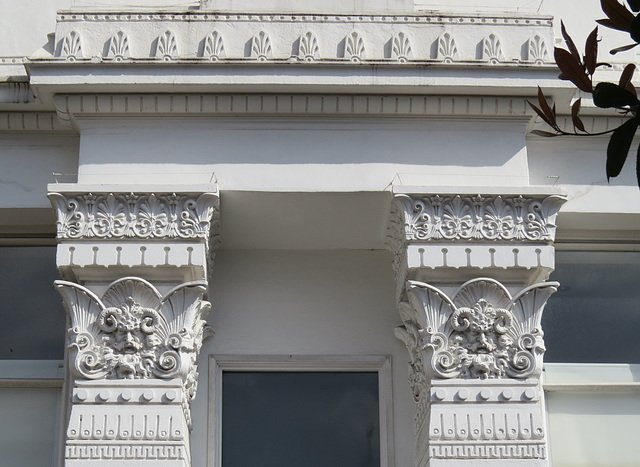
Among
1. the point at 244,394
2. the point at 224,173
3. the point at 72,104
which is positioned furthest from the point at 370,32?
the point at 244,394

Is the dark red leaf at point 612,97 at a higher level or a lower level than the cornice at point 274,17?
lower

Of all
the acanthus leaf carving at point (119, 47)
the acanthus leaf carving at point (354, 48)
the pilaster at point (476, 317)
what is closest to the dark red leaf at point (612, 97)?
the pilaster at point (476, 317)

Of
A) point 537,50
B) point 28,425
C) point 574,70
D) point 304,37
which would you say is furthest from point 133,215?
point 574,70

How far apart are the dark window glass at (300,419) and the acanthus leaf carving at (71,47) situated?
120 inches

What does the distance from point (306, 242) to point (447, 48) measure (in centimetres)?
216

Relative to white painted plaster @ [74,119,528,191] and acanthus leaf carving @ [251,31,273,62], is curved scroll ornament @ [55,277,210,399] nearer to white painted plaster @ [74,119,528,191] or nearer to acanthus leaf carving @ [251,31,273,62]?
white painted plaster @ [74,119,528,191]

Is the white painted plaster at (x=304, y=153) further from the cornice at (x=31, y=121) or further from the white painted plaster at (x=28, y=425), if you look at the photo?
the white painted plaster at (x=28, y=425)

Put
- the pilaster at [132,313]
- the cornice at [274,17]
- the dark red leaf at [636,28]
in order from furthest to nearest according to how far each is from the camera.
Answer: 1. the cornice at [274,17]
2. the pilaster at [132,313]
3. the dark red leaf at [636,28]

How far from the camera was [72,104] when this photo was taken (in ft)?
31.7

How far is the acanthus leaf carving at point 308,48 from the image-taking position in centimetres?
955

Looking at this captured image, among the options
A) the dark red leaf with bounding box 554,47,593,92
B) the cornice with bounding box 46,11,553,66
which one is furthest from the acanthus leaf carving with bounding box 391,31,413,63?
the dark red leaf with bounding box 554,47,593,92

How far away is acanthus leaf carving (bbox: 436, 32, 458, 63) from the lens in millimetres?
9577

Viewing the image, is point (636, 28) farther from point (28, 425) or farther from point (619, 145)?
point (28, 425)

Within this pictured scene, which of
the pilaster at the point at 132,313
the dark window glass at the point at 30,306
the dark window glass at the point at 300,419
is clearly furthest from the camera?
the dark window glass at the point at 30,306
